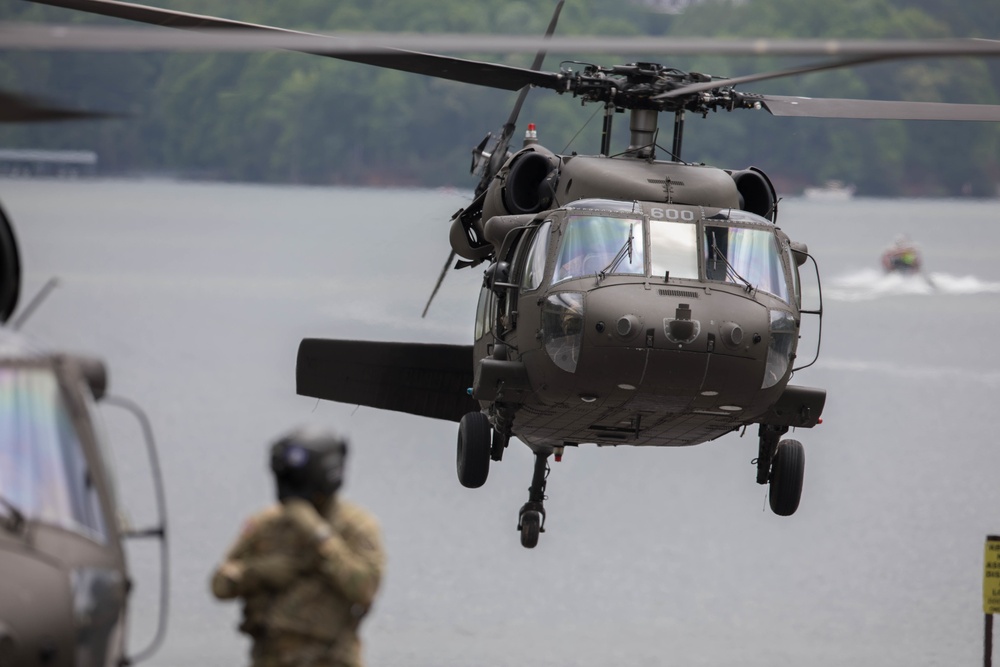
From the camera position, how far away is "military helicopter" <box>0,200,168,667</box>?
764cm

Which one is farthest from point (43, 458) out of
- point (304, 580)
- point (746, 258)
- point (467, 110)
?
point (467, 110)

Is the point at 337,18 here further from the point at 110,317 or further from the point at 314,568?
the point at 314,568

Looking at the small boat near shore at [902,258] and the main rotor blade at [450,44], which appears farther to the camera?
the small boat near shore at [902,258]

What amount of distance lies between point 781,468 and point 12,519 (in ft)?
38.0

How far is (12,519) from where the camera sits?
26.8 ft

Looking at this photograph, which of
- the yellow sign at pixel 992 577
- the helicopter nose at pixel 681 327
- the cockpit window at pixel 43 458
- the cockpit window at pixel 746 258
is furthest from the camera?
the yellow sign at pixel 992 577

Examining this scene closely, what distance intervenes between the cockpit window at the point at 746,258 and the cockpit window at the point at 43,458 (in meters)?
8.80

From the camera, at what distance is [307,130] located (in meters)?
63.9

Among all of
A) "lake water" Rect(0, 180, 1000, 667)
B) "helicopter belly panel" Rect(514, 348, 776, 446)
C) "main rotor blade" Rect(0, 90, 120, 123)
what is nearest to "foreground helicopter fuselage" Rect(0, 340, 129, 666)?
"main rotor blade" Rect(0, 90, 120, 123)

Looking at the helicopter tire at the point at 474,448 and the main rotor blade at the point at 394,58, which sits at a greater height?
the main rotor blade at the point at 394,58

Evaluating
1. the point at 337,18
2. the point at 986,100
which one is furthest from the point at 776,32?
the point at 337,18

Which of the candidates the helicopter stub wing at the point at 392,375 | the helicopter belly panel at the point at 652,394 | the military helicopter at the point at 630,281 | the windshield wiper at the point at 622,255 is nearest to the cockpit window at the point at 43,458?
the military helicopter at the point at 630,281

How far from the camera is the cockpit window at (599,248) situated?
1647cm

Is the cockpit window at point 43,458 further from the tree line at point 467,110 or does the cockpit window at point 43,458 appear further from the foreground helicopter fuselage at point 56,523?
the tree line at point 467,110
